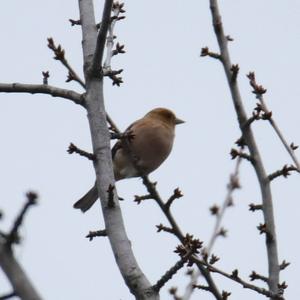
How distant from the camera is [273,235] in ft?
10.7

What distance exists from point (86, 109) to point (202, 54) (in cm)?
83

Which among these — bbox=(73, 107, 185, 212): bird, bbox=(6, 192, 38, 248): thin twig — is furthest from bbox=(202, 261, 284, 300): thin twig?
bbox=(73, 107, 185, 212): bird

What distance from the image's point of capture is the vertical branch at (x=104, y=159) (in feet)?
9.61

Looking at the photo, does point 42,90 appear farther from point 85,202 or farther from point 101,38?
point 85,202

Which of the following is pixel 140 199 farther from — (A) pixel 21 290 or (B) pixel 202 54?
(A) pixel 21 290

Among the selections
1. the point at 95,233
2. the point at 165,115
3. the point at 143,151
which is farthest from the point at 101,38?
the point at 165,115

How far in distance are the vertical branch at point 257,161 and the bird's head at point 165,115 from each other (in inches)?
132

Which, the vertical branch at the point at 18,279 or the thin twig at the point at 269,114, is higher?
the thin twig at the point at 269,114

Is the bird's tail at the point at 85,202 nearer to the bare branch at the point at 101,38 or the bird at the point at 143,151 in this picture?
the bird at the point at 143,151

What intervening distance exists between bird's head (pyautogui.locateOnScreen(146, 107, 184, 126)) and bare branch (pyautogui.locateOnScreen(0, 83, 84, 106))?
3438 mm

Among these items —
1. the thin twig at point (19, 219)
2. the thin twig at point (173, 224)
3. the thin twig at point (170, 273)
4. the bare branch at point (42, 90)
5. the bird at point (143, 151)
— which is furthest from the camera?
the bird at point (143, 151)

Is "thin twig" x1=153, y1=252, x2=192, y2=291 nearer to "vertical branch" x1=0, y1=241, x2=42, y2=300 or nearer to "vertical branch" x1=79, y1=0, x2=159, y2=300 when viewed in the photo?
"vertical branch" x1=79, y1=0, x2=159, y2=300

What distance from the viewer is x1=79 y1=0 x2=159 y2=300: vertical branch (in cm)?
293

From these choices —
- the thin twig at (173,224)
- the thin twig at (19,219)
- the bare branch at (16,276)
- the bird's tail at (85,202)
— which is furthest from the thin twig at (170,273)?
the bird's tail at (85,202)
